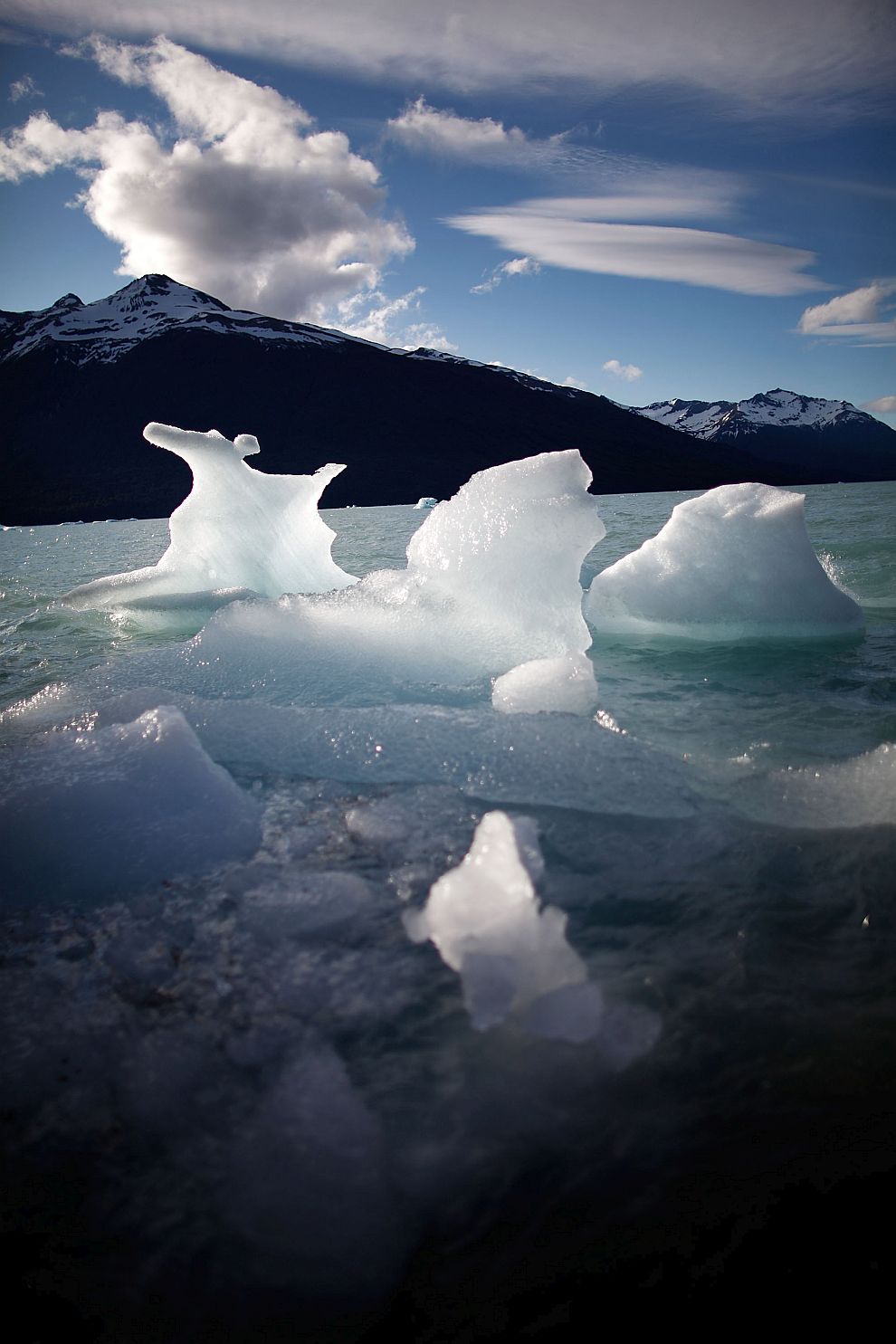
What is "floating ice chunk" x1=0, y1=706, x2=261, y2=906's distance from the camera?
256cm

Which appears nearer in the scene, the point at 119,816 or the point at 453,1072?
the point at 453,1072

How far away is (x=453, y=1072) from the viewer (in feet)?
5.52

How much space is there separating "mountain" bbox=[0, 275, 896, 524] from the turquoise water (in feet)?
313

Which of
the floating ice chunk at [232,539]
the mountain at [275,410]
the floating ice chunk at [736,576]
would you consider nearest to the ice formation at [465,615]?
the floating ice chunk at [736,576]

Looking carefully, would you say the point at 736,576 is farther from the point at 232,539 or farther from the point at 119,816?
the point at 232,539

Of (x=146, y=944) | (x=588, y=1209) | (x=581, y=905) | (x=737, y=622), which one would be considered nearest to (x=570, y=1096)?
(x=588, y=1209)

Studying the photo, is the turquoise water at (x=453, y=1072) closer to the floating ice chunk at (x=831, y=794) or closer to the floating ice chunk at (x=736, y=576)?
the floating ice chunk at (x=831, y=794)

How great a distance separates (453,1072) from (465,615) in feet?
14.0

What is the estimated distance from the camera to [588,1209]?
1.39m

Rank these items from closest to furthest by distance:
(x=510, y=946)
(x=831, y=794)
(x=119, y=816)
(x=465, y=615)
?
1. (x=510, y=946)
2. (x=119, y=816)
3. (x=831, y=794)
4. (x=465, y=615)

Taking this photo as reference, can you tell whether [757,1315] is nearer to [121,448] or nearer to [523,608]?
[523,608]

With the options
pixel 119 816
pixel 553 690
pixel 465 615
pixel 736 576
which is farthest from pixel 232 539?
pixel 119 816

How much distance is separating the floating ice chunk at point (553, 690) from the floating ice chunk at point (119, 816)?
167 centimetres

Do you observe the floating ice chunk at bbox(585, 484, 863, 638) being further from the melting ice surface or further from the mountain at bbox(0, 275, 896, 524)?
the mountain at bbox(0, 275, 896, 524)
